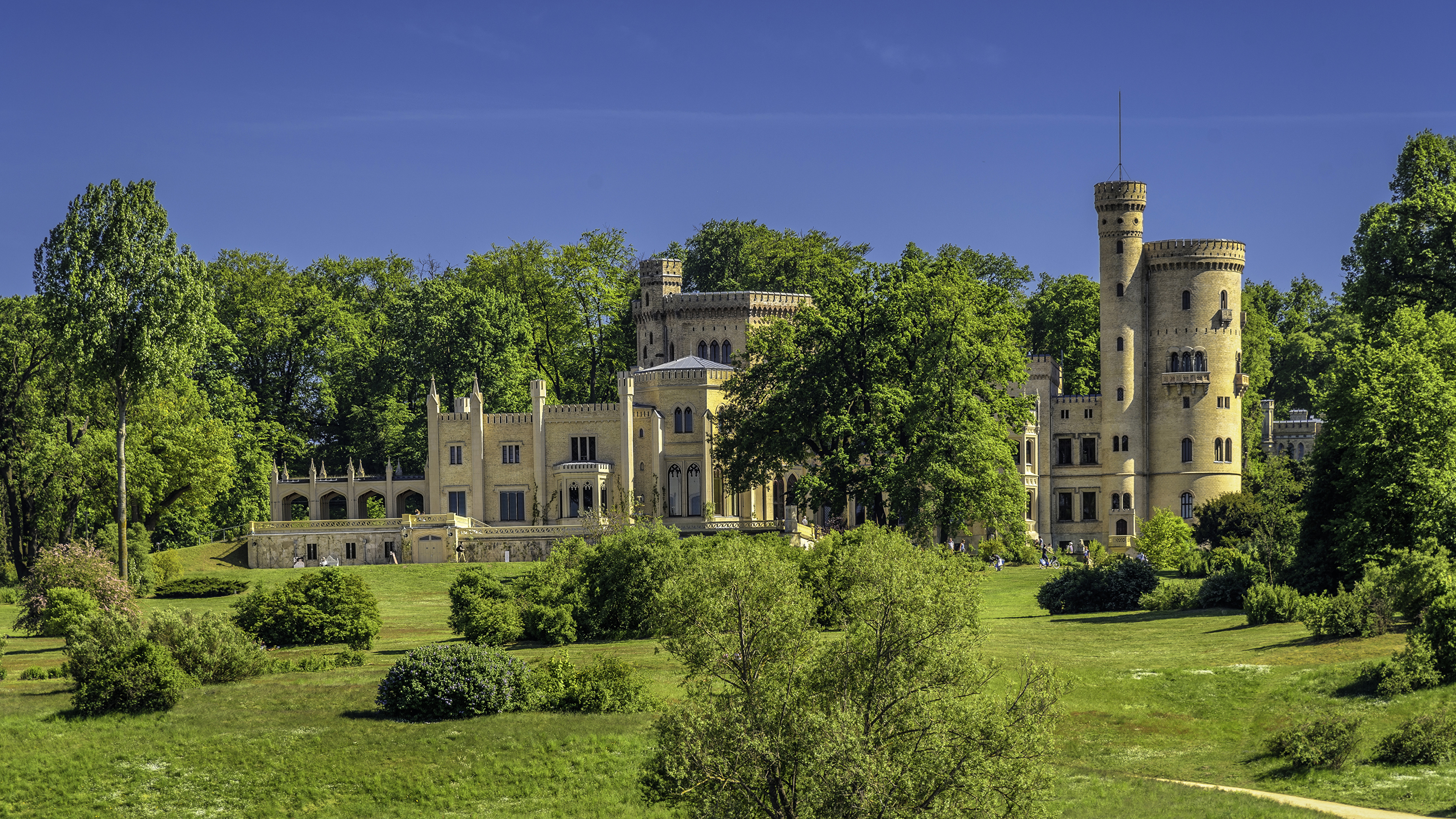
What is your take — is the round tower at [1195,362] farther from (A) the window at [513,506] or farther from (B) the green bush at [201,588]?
(B) the green bush at [201,588]

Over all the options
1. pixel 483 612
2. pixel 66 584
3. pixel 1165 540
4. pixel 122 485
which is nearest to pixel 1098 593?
pixel 483 612

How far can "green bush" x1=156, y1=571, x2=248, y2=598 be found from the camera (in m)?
55.7

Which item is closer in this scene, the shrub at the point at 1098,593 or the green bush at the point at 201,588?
the shrub at the point at 1098,593

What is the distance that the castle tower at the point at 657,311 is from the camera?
8500 centimetres

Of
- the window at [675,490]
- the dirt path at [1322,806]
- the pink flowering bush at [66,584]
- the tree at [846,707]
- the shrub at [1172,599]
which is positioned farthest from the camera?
the window at [675,490]

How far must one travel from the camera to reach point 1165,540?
67.2 m

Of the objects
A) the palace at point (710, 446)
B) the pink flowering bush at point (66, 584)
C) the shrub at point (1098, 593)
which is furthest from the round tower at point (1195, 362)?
the pink flowering bush at point (66, 584)

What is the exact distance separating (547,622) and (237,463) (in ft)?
123

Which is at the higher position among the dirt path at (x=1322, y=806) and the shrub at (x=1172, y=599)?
the shrub at (x=1172, y=599)

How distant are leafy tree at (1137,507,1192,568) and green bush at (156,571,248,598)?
35.0 m

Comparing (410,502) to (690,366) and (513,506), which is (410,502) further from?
(690,366)

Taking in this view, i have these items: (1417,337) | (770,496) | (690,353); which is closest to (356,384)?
(690,353)

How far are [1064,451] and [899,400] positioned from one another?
28.7 meters

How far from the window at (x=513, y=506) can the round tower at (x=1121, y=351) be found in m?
30.4
